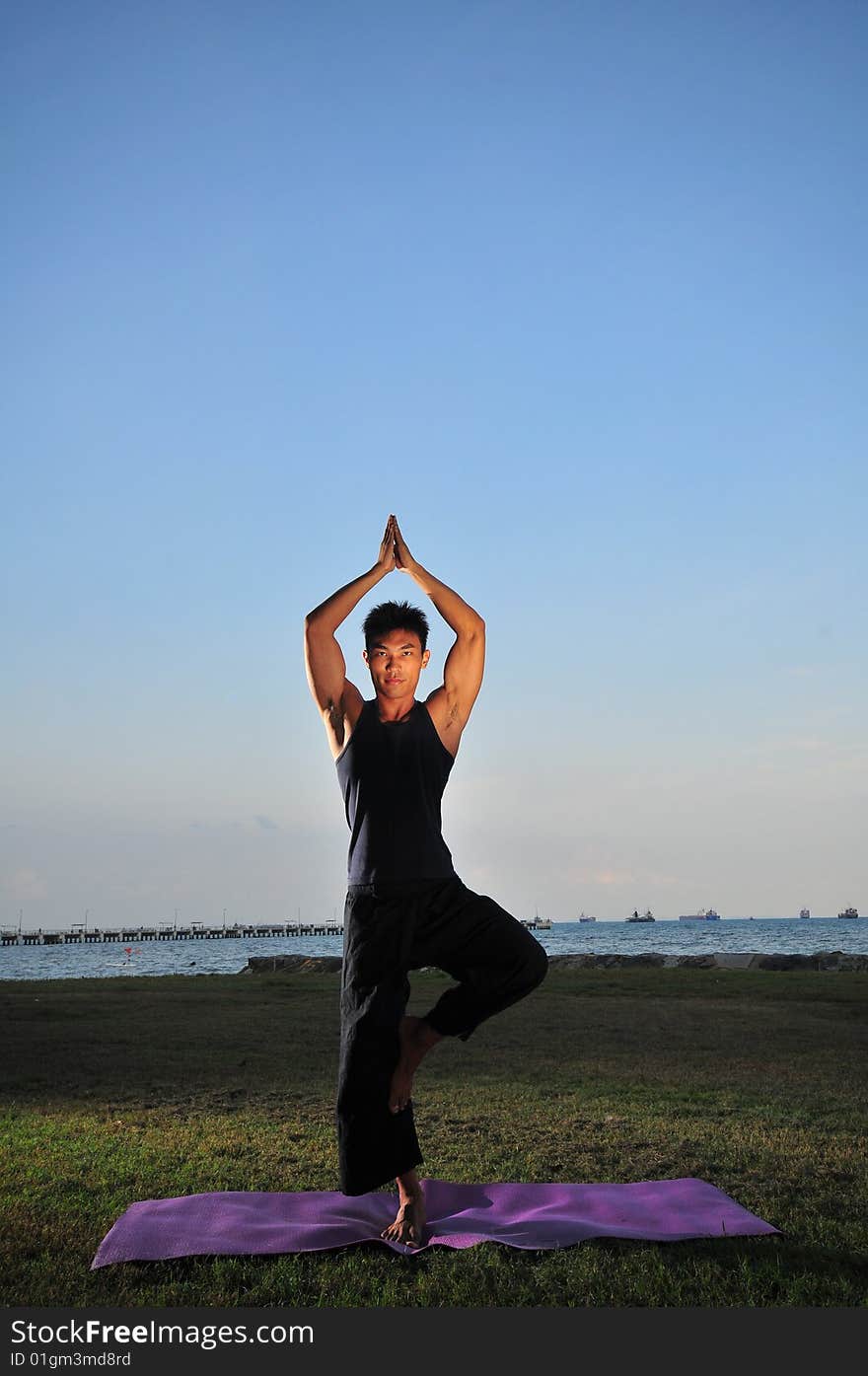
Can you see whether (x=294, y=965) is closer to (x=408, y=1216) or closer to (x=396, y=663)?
(x=408, y=1216)

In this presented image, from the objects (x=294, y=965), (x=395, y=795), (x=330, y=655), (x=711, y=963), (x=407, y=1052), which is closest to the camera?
(x=407, y=1052)

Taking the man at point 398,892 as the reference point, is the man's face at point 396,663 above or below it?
above

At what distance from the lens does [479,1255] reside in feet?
14.0

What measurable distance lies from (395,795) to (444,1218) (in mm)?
2070

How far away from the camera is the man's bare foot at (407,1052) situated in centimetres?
459

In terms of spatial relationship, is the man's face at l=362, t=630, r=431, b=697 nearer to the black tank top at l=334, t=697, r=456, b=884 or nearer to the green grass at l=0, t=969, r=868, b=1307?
the black tank top at l=334, t=697, r=456, b=884

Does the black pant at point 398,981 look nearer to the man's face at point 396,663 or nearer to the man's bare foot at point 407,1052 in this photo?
the man's bare foot at point 407,1052

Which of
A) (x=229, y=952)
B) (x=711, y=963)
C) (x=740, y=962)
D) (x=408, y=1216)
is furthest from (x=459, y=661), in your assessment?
(x=229, y=952)

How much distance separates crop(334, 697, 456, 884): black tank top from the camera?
4848mm

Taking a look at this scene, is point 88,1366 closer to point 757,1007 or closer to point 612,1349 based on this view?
point 612,1349

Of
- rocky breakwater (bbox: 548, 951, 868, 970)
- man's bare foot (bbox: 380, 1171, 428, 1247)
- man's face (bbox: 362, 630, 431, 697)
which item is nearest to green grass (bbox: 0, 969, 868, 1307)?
man's bare foot (bbox: 380, 1171, 428, 1247)

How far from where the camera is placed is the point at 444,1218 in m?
4.87

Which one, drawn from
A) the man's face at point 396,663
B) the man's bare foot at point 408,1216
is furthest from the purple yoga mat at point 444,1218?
the man's face at point 396,663

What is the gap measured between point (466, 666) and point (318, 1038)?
8.87 metres
